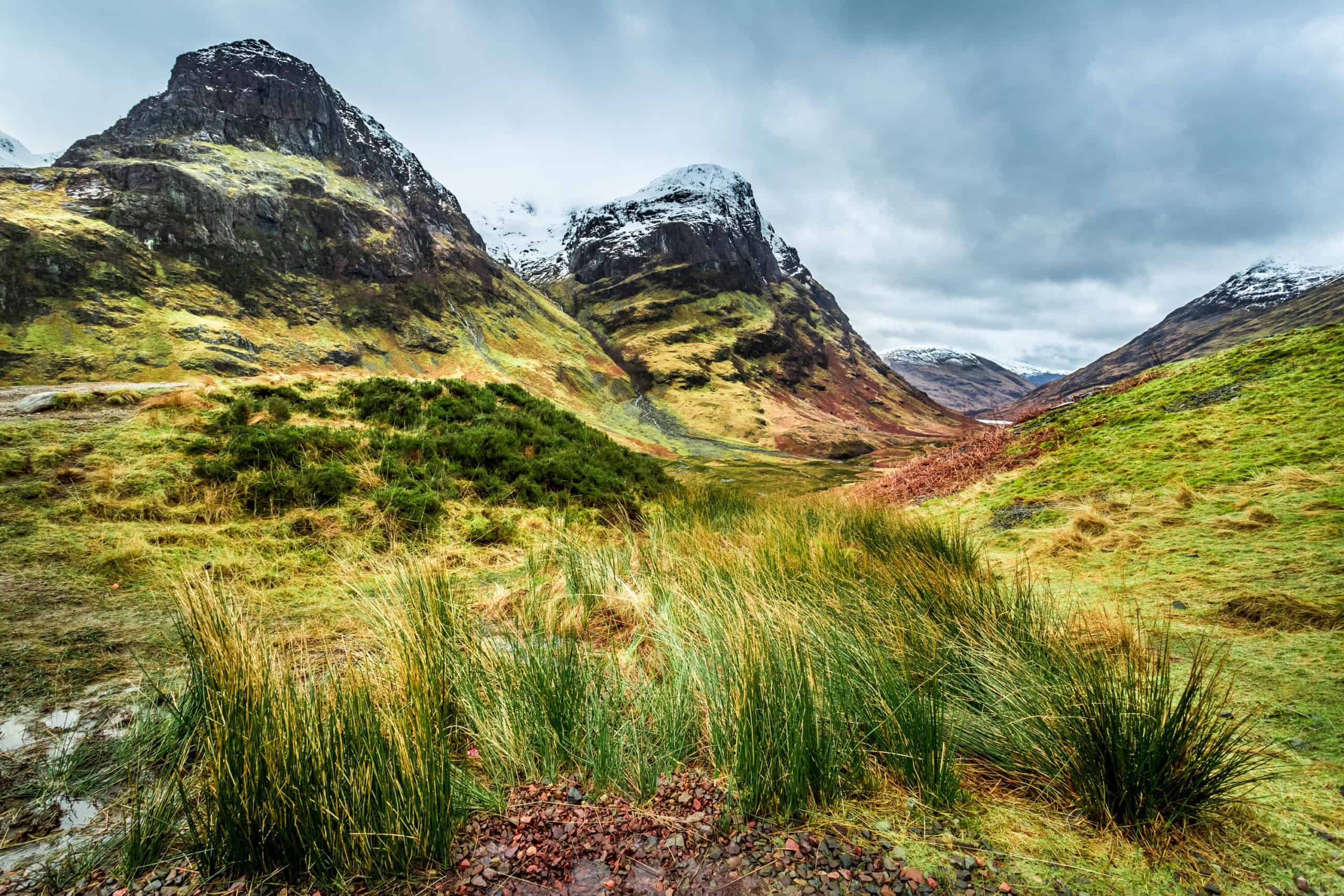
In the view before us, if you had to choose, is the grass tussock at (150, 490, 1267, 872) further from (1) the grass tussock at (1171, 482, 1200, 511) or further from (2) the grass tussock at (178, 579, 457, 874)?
(1) the grass tussock at (1171, 482, 1200, 511)

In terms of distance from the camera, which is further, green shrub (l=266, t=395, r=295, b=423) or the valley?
green shrub (l=266, t=395, r=295, b=423)

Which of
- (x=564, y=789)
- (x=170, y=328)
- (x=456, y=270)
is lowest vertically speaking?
(x=564, y=789)

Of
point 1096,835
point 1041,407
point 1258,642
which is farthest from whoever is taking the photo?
point 1041,407

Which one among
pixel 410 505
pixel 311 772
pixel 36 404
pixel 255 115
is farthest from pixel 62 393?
pixel 255 115

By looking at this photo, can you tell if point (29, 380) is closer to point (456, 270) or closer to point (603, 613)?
point (456, 270)

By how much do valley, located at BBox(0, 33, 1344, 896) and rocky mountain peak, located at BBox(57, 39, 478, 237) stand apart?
151202 millimetres

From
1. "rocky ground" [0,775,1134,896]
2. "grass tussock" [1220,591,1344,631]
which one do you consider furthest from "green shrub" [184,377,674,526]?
"grass tussock" [1220,591,1344,631]

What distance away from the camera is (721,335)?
131750mm

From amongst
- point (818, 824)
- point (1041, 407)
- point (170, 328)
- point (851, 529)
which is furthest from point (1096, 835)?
point (170, 328)

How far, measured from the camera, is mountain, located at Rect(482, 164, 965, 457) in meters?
103

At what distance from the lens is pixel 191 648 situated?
2506 mm

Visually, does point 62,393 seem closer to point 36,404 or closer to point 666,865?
point 36,404

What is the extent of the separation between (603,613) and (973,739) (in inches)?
123

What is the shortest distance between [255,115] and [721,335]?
401 ft
